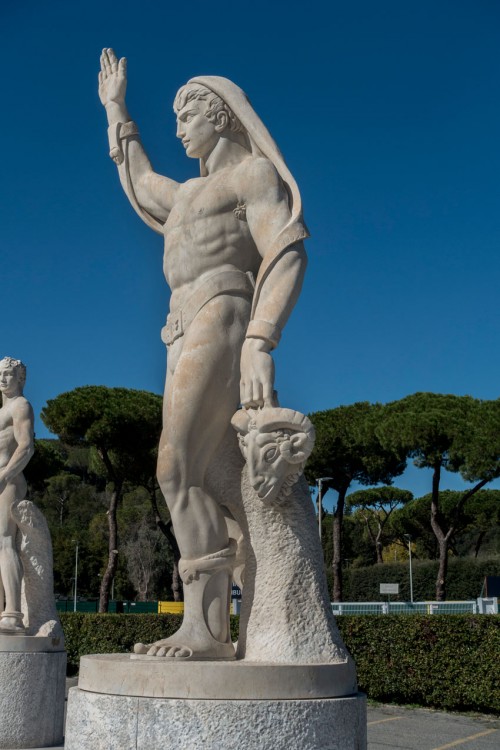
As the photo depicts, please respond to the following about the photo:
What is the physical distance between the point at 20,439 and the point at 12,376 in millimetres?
587

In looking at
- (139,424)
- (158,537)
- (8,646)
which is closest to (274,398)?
(8,646)

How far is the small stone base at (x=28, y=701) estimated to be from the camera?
20.0 feet

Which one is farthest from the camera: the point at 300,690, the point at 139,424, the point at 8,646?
the point at 139,424

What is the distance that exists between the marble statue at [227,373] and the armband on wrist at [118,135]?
39cm

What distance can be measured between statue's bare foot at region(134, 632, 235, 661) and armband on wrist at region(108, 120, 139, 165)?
95.3 inches

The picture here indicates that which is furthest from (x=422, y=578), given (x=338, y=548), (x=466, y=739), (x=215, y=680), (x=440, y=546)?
(x=215, y=680)

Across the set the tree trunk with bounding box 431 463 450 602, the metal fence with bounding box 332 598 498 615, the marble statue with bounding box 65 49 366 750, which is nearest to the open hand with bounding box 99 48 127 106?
the marble statue with bounding box 65 49 366 750

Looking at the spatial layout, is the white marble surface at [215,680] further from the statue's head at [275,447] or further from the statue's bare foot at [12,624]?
the statue's bare foot at [12,624]

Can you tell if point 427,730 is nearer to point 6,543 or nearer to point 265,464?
point 6,543

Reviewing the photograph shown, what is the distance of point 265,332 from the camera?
131 inches

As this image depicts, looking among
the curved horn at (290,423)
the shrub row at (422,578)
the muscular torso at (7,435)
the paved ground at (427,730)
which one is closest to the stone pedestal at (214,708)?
the curved horn at (290,423)

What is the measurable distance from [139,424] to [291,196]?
1909 cm

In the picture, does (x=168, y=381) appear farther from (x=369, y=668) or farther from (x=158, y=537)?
(x=158, y=537)

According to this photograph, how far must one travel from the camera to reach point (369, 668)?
10367 millimetres
